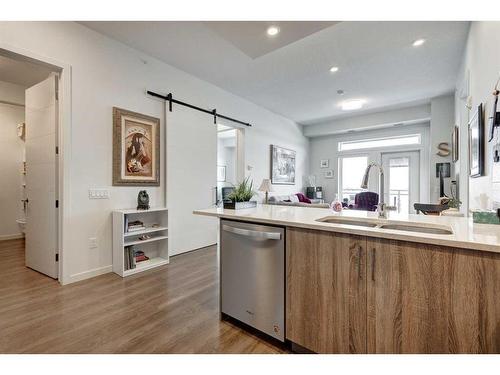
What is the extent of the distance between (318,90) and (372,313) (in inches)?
181

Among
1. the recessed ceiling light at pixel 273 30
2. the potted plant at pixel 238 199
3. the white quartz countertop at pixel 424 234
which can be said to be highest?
the recessed ceiling light at pixel 273 30

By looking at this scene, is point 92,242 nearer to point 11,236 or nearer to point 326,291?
point 326,291

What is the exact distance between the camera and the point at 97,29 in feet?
9.78

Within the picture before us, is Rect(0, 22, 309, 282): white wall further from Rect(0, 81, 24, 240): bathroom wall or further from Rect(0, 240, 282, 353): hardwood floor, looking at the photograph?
Rect(0, 81, 24, 240): bathroom wall

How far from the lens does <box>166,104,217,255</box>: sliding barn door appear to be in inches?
152

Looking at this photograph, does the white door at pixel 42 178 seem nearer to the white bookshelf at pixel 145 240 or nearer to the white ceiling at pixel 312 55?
the white bookshelf at pixel 145 240

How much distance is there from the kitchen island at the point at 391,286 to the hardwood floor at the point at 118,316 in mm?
501

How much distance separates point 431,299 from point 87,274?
339cm

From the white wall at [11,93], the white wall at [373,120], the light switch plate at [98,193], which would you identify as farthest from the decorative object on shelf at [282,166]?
the white wall at [11,93]

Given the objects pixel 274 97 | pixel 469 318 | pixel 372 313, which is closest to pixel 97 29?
pixel 274 97

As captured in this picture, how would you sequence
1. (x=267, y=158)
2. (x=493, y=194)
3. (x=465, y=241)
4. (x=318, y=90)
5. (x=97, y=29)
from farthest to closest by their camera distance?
(x=267, y=158)
(x=318, y=90)
(x=97, y=29)
(x=493, y=194)
(x=465, y=241)

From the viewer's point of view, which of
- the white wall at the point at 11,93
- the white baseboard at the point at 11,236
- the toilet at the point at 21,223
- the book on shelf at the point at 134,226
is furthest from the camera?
the toilet at the point at 21,223

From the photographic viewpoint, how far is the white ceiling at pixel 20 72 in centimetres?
372
